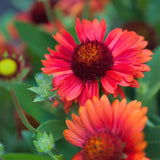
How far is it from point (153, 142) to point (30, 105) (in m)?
0.23

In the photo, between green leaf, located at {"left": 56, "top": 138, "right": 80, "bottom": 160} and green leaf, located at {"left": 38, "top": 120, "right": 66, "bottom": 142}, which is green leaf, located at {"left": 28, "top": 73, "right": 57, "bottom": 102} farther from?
green leaf, located at {"left": 56, "top": 138, "right": 80, "bottom": 160}

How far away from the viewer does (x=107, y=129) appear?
1.36 feet

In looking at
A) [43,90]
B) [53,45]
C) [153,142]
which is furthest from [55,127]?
[53,45]

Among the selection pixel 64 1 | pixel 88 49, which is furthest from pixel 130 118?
pixel 64 1

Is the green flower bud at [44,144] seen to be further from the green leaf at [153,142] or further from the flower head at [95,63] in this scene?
the green leaf at [153,142]

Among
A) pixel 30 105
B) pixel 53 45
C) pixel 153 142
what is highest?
pixel 53 45

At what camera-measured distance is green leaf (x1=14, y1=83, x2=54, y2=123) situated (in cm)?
51

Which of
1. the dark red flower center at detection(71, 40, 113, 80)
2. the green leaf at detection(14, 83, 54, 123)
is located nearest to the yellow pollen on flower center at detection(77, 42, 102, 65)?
the dark red flower center at detection(71, 40, 113, 80)

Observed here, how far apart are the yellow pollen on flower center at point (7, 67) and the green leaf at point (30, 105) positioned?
0.07m

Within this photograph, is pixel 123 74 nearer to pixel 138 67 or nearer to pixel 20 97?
pixel 138 67

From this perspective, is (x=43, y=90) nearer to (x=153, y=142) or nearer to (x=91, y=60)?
(x=91, y=60)

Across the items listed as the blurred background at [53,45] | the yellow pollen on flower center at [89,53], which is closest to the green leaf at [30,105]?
the blurred background at [53,45]

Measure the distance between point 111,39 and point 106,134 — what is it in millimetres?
179

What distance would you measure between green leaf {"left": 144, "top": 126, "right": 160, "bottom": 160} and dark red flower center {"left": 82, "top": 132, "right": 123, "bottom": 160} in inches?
Result: 6.2
